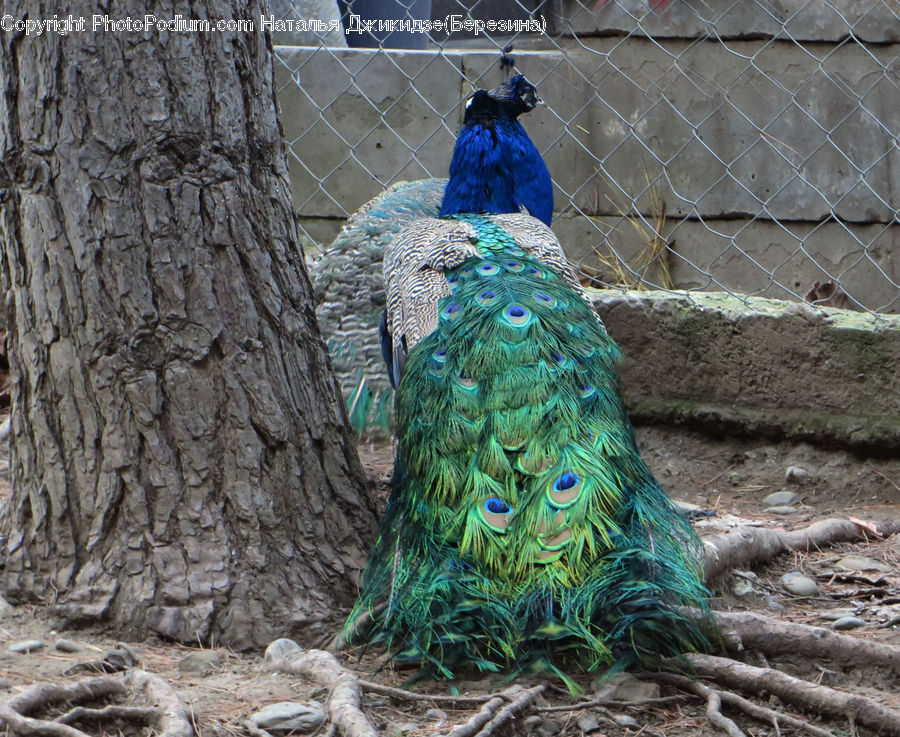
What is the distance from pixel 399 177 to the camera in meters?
5.55

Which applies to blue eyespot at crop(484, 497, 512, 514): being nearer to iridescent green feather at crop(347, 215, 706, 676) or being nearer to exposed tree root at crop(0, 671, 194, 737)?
iridescent green feather at crop(347, 215, 706, 676)

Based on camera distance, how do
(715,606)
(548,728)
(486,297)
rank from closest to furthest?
(548,728)
(715,606)
(486,297)

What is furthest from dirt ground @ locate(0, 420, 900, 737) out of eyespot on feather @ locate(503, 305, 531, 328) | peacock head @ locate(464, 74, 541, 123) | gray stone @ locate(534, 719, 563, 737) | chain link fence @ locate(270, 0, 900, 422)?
peacock head @ locate(464, 74, 541, 123)

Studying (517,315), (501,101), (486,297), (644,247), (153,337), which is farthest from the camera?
(644,247)

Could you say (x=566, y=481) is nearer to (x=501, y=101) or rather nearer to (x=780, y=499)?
(x=780, y=499)

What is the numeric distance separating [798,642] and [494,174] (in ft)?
8.06

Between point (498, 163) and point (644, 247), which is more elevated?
point (498, 163)

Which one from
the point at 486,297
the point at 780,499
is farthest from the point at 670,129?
the point at 486,297

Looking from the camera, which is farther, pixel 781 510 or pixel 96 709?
pixel 781 510

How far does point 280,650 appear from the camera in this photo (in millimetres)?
2545

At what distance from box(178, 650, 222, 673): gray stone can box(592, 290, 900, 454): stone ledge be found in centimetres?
230

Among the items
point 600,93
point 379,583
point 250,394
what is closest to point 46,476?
point 250,394

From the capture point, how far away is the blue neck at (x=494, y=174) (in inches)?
175

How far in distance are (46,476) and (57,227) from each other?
607 millimetres
